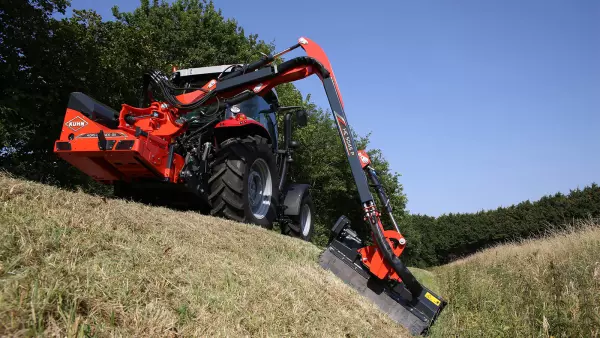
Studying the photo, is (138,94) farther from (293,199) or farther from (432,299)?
(432,299)

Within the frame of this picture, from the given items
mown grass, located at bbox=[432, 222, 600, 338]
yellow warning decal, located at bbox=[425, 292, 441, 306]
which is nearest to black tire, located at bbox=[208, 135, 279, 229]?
yellow warning decal, located at bbox=[425, 292, 441, 306]

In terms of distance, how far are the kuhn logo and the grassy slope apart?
1343 mm

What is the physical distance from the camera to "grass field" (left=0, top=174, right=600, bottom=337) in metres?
1.76

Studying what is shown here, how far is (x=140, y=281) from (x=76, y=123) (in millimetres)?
3055

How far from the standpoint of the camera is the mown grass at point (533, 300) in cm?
322

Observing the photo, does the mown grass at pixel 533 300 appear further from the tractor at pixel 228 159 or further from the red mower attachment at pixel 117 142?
the red mower attachment at pixel 117 142

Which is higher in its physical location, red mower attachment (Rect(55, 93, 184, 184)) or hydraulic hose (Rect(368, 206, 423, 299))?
hydraulic hose (Rect(368, 206, 423, 299))

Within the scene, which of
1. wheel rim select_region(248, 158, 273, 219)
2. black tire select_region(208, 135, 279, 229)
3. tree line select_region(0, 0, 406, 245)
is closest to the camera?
black tire select_region(208, 135, 279, 229)

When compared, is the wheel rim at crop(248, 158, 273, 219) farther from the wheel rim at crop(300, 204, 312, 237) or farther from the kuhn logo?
the kuhn logo

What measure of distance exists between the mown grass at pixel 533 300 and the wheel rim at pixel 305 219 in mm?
2803

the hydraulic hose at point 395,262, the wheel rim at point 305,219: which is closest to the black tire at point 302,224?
the wheel rim at point 305,219

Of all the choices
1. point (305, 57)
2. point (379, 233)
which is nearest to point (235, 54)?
point (305, 57)

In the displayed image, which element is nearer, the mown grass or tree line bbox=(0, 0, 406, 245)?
the mown grass

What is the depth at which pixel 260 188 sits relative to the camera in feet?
20.7
